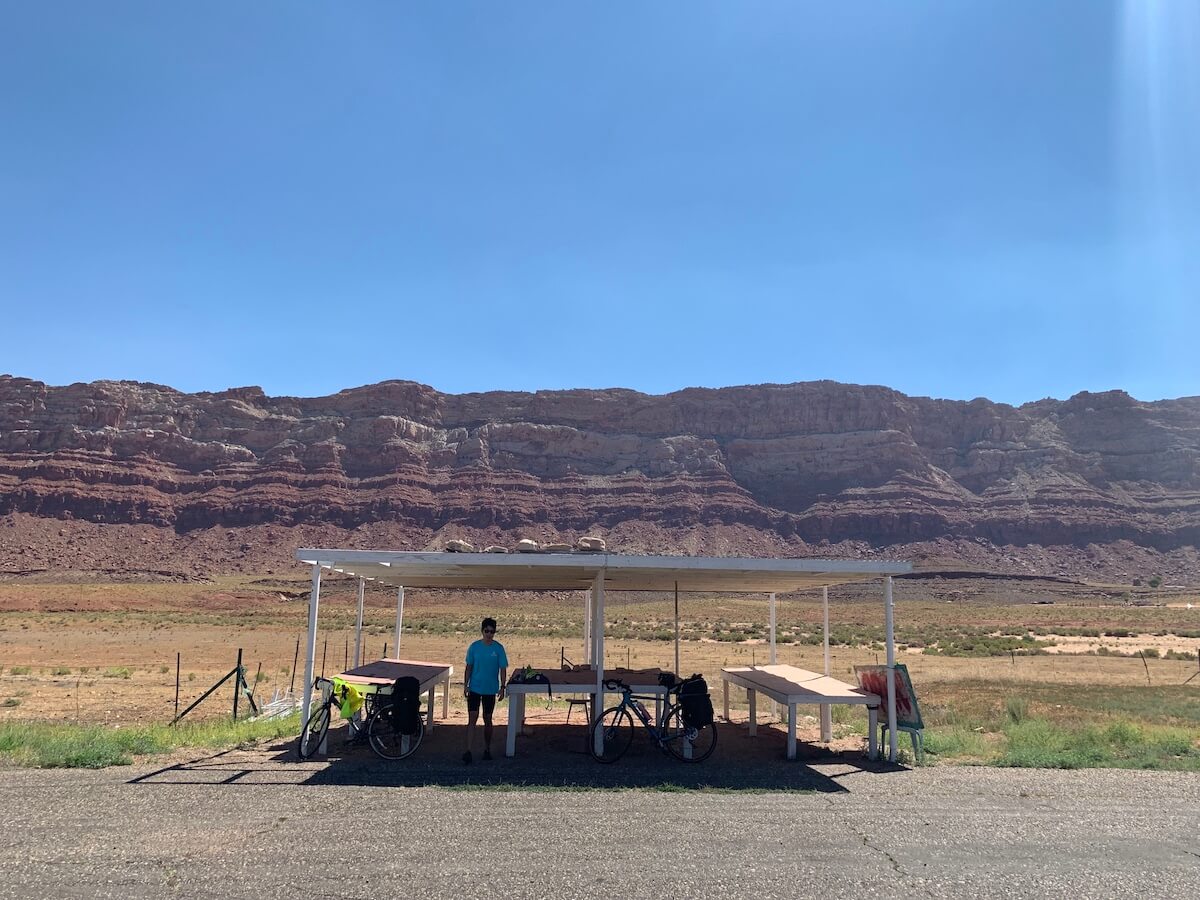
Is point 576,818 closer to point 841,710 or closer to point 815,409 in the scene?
point 841,710

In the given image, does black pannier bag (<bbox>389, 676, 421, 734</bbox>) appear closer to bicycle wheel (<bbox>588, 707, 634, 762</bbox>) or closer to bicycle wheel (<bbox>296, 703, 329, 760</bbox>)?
bicycle wheel (<bbox>296, 703, 329, 760</bbox>)

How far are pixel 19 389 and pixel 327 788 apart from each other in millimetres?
139556

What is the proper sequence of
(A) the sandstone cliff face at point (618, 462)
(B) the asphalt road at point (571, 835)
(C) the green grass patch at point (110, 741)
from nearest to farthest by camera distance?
(B) the asphalt road at point (571, 835), (C) the green grass patch at point (110, 741), (A) the sandstone cliff face at point (618, 462)

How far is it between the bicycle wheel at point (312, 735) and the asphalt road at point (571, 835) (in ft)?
2.47

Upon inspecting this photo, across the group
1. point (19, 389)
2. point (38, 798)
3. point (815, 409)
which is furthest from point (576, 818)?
point (19, 389)

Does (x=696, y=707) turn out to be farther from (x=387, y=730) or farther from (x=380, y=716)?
(x=387, y=730)

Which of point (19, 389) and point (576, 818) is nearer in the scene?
point (576, 818)

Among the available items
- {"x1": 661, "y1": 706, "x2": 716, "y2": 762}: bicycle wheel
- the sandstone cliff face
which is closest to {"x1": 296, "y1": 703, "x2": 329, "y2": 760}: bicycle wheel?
{"x1": 661, "y1": 706, "x2": 716, "y2": 762}: bicycle wheel

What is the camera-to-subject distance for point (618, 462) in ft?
406

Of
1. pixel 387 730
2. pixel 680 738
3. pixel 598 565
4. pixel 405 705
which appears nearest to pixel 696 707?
pixel 680 738

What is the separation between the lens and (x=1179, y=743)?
12555mm

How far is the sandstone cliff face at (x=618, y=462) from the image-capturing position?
108 metres

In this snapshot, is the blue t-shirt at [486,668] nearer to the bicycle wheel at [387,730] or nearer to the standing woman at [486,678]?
the standing woman at [486,678]

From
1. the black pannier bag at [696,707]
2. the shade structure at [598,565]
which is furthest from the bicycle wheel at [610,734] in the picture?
the black pannier bag at [696,707]
